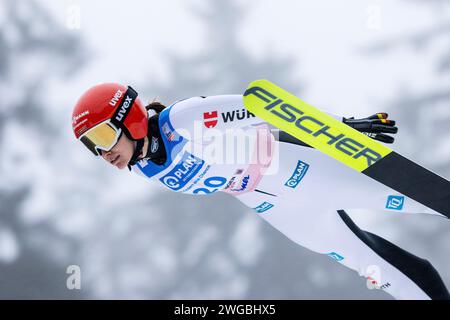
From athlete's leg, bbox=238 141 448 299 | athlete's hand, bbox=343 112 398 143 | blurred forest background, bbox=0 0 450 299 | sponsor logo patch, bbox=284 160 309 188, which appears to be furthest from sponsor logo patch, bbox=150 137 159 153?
blurred forest background, bbox=0 0 450 299

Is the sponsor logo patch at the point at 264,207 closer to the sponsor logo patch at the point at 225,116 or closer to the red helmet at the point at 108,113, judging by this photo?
the sponsor logo patch at the point at 225,116

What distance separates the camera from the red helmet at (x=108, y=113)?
255 cm

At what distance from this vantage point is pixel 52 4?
17.4ft

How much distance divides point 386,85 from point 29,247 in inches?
147

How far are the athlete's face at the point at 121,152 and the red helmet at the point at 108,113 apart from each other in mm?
29

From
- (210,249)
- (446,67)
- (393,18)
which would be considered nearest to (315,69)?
(393,18)

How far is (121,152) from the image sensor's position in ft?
8.51

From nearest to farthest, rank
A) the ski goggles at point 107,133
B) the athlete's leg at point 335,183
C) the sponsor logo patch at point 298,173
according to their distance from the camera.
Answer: the ski goggles at point 107,133 < the athlete's leg at point 335,183 < the sponsor logo patch at point 298,173

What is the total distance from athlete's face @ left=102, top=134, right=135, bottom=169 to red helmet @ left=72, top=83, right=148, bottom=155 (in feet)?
0.09

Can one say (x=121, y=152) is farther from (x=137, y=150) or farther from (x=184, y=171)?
(x=184, y=171)

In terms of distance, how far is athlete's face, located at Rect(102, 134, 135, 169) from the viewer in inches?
102

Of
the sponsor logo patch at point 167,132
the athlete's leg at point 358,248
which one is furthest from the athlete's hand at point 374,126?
the sponsor logo patch at point 167,132

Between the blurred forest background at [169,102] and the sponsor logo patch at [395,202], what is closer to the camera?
the sponsor logo patch at [395,202]

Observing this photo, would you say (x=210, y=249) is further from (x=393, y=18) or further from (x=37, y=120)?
(x=393, y=18)
